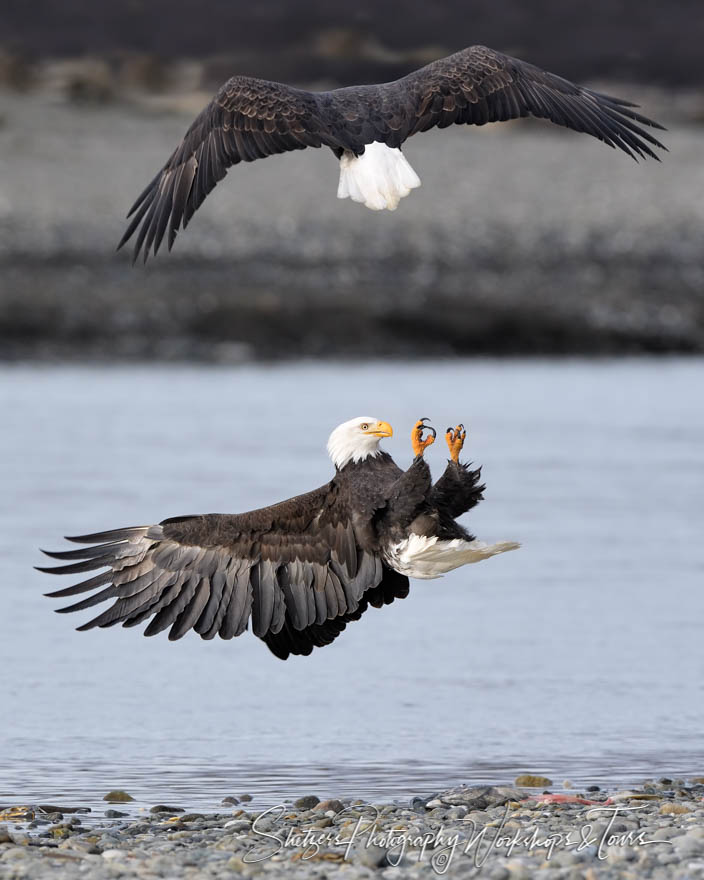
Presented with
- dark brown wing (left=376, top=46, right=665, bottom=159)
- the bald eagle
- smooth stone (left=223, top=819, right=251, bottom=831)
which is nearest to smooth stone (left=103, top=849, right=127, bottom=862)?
smooth stone (left=223, top=819, right=251, bottom=831)

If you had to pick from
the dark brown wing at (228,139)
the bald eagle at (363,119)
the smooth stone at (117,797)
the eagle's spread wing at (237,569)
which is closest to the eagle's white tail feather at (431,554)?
the eagle's spread wing at (237,569)

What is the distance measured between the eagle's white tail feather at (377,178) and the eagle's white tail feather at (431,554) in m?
1.36

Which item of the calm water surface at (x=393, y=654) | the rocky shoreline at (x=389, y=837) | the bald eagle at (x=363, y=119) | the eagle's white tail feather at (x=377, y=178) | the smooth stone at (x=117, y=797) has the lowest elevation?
the rocky shoreline at (x=389, y=837)

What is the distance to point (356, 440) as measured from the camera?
6.91 metres

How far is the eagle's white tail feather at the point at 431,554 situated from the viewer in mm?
6562

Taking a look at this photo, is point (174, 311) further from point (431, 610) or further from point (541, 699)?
point (541, 699)

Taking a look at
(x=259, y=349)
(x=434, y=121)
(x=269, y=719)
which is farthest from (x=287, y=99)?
(x=259, y=349)

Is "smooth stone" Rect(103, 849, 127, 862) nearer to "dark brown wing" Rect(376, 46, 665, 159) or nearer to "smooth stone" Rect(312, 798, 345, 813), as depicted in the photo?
"smooth stone" Rect(312, 798, 345, 813)

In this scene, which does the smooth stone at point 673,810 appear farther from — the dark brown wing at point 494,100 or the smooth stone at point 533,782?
the dark brown wing at point 494,100

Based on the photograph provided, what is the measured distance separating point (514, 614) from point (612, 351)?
19198 mm

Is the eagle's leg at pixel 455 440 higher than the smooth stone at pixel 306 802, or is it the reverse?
the eagle's leg at pixel 455 440

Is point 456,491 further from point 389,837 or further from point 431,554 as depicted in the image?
point 389,837

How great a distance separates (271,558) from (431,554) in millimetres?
610

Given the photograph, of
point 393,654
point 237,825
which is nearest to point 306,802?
point 237,825
